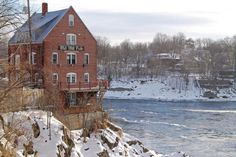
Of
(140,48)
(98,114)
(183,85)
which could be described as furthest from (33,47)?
(140,48)

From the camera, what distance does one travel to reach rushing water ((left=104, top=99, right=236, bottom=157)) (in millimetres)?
33088

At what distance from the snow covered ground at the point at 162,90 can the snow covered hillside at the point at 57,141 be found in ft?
170

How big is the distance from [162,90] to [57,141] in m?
65.4

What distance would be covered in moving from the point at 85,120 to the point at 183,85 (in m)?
64.5

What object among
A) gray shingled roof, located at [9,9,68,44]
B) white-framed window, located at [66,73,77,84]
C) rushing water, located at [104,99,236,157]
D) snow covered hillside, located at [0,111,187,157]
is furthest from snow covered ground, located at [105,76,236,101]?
snow covered hillside, located at [0,111,187,157]

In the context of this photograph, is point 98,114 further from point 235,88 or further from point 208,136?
point 235,88

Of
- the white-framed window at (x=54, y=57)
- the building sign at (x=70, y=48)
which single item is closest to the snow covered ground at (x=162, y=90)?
the building sign at (x=70, y=48)

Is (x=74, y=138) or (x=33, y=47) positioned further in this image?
(x=33, y=47)

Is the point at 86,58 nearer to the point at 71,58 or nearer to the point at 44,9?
the point at 71,58

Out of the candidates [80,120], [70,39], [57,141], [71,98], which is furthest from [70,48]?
[57,141]

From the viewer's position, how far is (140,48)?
452 feet

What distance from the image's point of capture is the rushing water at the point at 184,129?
33088 mm

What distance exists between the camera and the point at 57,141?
2311cm

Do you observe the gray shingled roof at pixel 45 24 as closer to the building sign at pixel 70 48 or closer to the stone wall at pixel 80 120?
the building sign at pixel 70 48
